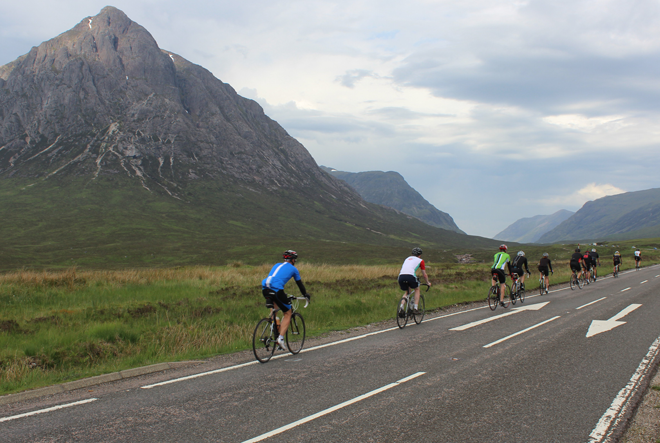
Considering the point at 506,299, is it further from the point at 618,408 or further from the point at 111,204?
the point at 111,204

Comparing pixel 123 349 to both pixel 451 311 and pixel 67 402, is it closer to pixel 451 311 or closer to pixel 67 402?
pixel 67 402

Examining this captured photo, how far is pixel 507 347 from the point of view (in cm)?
1003

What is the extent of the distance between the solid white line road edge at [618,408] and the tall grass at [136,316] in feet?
24.9

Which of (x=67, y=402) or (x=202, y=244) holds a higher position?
(x=202, y=244)

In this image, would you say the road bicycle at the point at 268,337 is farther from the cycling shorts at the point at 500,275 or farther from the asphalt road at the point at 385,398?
the cycling shorts at the point at 500,275

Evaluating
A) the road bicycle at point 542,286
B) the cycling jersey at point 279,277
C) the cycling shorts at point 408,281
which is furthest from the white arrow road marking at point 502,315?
the cycling jersey at point 279,277

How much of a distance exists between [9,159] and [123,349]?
688ft

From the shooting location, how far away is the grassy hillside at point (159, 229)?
3359 inches

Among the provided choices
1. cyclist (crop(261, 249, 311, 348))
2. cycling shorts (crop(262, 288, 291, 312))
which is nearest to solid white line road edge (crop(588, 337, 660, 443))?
cyclist (crop(261, 249, 311, 348))

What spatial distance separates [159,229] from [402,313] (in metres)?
126

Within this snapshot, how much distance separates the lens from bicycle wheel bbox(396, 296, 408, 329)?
1308cm

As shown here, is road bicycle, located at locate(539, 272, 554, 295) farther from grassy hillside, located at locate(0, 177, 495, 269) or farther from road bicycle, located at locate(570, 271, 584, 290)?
grassy hillside, located at locate(0, 177, 495, 269)

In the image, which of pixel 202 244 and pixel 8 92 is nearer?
pixel 202 244

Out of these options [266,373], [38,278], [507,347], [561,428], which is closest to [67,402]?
[266,373]
